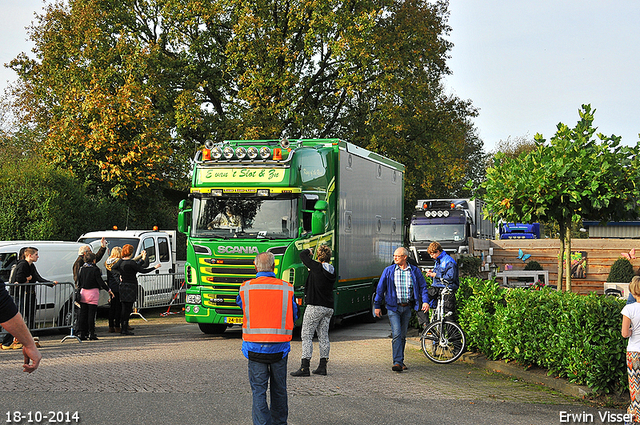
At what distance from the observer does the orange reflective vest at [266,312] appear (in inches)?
236

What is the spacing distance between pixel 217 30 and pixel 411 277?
65.3 ft

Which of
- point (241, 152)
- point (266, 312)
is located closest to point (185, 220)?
point (241, 152)

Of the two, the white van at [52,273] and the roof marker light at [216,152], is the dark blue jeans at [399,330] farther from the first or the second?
the white van at [52,273]

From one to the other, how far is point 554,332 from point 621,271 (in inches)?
441

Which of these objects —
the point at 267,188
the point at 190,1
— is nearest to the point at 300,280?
the point at 267,188

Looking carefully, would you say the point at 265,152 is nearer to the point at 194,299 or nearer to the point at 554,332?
the point at 194,299

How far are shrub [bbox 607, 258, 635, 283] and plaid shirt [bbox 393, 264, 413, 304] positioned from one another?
1077cm

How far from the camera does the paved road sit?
7055 mm

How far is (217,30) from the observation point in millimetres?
27234

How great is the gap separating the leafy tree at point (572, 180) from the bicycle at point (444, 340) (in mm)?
2081

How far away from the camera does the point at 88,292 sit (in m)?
12.9

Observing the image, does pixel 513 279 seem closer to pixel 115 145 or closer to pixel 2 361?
pixel 115 145

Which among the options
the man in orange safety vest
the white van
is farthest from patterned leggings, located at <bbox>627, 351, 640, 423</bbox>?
the white van

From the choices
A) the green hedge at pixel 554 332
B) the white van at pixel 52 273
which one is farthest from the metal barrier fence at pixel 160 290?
the green hedge at pixel 554 332
